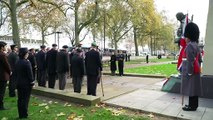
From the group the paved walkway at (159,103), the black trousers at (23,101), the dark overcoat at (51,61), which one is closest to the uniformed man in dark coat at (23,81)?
the black trousers at (23,101)

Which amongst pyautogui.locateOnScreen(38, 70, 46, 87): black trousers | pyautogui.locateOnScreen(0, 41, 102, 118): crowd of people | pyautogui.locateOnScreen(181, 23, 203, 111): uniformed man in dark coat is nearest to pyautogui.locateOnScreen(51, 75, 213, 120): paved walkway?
pyautogui.locateOnScreen(181, 23, 203, 111): uniformed man in dark coat

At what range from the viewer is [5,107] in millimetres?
8070

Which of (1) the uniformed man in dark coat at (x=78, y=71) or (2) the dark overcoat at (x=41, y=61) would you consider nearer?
(1) the uniformed man in dark coat at (x=78, y=71)

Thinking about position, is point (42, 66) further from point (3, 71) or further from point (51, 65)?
point (3, 71)

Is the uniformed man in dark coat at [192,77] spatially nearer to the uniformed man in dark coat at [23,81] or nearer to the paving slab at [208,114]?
the paving slab at [208,114]

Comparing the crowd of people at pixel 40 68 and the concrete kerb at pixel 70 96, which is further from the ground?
the crowd of people at pixel 40 68

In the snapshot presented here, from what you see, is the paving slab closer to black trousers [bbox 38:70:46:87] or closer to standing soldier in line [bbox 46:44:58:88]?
standing soldier in line [bbox 46:44:58:88]

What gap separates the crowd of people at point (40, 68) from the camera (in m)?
6.89

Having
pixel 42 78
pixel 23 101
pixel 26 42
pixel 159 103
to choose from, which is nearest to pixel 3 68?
pixel 23 101

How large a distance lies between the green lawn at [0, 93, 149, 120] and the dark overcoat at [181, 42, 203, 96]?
1632 mm

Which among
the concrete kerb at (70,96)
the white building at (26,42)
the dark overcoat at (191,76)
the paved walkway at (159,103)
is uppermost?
the white building at (26,42)

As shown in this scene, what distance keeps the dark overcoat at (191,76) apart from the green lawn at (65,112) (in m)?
1.63

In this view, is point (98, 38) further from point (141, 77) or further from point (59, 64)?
point (59, 64)

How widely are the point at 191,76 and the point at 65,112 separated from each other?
3.73m
